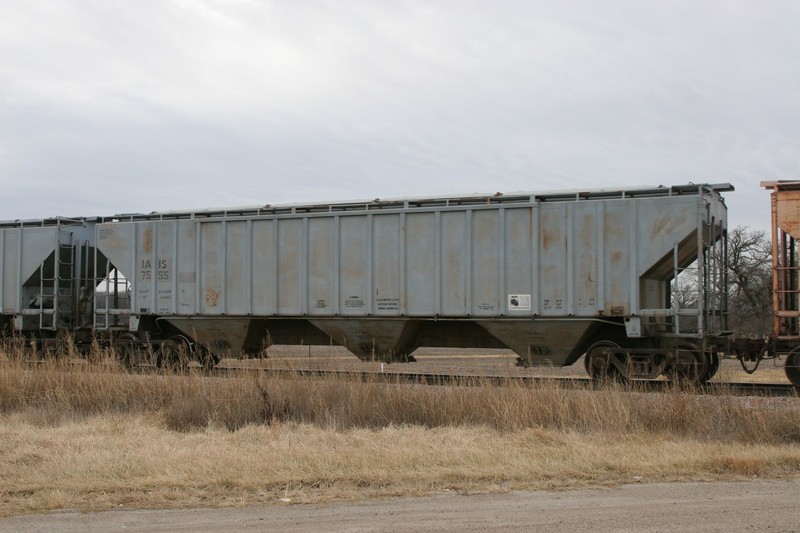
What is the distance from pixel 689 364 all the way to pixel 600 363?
5.22ft

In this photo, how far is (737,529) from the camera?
18.1 ft

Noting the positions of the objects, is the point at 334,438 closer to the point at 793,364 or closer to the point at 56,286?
the point at 793,364

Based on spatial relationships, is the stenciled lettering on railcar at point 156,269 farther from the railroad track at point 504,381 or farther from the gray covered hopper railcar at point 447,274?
the railroad track at point 504,381

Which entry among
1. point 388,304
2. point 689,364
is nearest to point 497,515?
point 689,364

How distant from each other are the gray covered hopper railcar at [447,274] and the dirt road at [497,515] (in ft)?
25.4

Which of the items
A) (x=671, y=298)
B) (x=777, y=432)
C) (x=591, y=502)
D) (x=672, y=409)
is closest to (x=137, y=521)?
(x=591, y=502)

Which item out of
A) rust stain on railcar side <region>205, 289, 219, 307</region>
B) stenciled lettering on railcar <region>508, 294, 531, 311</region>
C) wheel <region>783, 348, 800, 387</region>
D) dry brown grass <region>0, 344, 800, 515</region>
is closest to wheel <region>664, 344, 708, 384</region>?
wheel <region>783, 348, 800, 387</region>

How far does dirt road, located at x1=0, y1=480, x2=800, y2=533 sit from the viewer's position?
5691mm

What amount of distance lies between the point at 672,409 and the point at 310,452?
4.68 m

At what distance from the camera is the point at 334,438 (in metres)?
9.30

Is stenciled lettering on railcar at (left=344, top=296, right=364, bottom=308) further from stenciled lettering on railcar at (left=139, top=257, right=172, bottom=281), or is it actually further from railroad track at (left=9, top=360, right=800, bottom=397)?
stenciled lettering on railcar at (left=139, top=257, right=172, bottom=281)

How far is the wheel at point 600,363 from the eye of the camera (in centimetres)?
1434

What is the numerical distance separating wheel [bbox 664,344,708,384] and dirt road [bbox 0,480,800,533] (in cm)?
718

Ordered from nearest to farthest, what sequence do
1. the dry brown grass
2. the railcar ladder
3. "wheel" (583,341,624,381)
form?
1. the dry brown grass
2. "wheel" (583,341,624,381)
3. the railcar ladder
